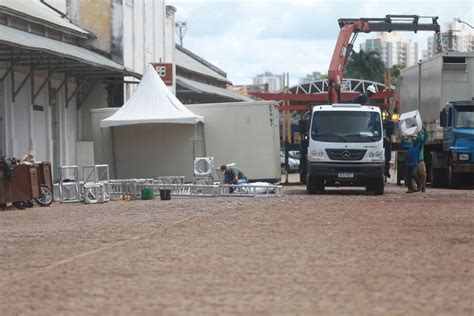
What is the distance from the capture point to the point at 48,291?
10.0 meters

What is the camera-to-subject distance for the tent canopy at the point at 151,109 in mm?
31047

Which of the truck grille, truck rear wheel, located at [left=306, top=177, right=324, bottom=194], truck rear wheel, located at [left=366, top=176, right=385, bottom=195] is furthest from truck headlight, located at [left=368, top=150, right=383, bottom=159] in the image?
truck rear wheel, located at [left=306, top=177, right=324, bottom=194]

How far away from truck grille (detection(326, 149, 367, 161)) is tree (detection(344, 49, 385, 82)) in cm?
8022

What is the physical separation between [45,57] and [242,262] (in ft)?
70.5

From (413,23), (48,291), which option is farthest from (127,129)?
(48,291)

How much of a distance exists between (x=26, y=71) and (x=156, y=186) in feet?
31.8

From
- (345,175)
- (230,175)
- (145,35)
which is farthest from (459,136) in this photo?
(145,35)

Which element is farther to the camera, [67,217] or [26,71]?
[26,71]

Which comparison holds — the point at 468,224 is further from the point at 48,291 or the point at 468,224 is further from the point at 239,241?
the point at 48,291

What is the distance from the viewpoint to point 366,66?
107875 millimetres

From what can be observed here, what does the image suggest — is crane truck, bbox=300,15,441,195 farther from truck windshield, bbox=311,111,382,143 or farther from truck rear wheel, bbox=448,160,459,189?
truck rear wheel, bbox=448,160,459,189

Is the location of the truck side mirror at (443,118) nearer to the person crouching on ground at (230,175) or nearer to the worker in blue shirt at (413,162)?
the worker in blue shirt at (413,162)

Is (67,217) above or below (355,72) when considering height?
below

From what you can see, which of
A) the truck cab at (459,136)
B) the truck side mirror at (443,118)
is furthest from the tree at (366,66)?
the truck cab at (459,136)
